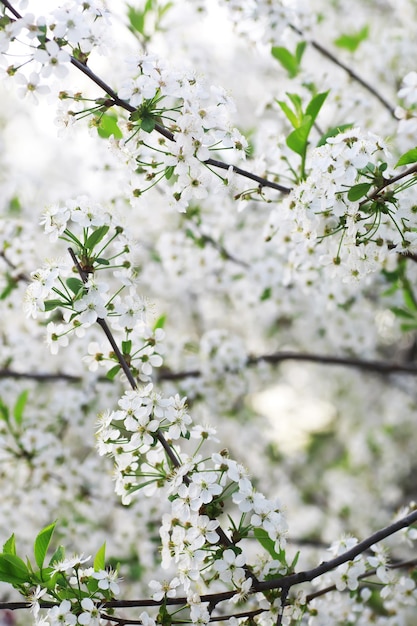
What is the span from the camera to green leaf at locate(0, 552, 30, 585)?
2.23 m

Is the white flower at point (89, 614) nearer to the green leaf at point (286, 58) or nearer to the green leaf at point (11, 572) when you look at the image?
the green leaf at point (11, 572)

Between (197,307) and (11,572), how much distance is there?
A: 582 centimetres

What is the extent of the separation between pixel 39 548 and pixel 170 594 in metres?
0.51

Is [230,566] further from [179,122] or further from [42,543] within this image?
[179,122]

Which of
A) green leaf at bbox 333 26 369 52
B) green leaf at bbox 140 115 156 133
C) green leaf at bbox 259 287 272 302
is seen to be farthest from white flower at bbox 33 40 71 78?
green leaf at bbox 333 26 369 52

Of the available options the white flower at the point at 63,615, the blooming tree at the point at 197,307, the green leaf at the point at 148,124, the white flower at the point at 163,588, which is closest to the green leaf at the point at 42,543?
the blooming tree at the point at 197,307

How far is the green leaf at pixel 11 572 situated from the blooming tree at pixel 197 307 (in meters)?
0.01

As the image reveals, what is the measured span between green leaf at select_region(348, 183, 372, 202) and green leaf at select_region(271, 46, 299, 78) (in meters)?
1.88

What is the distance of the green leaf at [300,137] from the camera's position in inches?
105

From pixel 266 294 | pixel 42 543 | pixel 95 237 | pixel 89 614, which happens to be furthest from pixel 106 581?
pixel 266 294

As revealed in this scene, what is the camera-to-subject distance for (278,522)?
2230 mm

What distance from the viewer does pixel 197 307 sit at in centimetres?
795

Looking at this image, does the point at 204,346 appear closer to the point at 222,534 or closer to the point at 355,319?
the point at 355,319

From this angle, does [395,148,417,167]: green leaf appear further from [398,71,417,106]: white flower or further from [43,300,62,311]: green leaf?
[43,300,62,311]: green leaf
